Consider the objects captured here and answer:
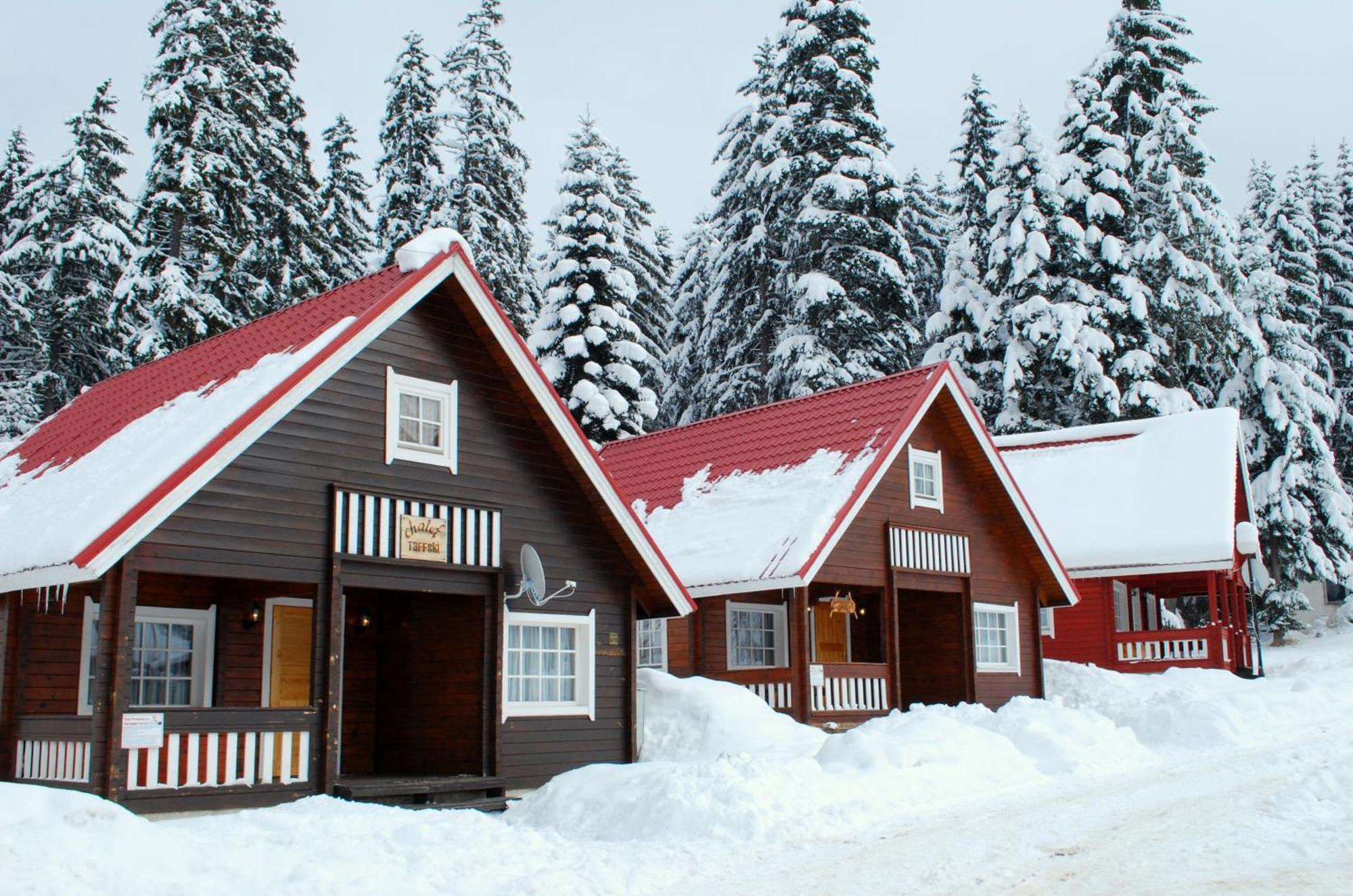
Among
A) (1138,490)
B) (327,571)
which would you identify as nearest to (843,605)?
(327,571)

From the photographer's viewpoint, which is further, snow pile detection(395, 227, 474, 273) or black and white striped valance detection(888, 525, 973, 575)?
black and white striped valance detection(888, 525, 973, 575)

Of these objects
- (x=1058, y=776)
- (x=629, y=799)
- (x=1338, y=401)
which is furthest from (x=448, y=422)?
(x=1338, y=401)

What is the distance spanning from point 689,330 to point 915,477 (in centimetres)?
2384

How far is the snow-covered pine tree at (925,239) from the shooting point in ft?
164

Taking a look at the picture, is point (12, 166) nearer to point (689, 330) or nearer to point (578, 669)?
point (689, 330)

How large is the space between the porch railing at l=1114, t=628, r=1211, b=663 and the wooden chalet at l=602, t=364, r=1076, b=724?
4.53 m

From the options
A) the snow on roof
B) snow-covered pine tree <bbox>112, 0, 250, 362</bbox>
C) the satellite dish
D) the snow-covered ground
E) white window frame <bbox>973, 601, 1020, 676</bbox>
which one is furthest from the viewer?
snow-covered pine tree <bbox>112, 0, 250, 362</bbox>

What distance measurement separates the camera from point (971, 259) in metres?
44.2

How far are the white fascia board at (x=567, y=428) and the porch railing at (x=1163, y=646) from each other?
52.1 ft

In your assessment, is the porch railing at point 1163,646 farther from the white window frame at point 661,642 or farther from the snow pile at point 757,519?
the white window frame at point 661,642

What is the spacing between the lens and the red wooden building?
2859 cm

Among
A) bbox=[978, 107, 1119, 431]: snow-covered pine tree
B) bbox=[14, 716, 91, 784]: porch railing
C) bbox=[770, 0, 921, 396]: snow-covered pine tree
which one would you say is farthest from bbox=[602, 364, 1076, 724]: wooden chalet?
bbox=[978, 107, 1119, 431]: snow-covered pine tree

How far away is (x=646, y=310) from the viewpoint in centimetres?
4634

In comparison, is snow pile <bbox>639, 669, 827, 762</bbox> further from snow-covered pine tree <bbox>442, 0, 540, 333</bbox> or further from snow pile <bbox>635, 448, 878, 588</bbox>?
snow-covered pine tree <bbox>442, 0, 540, 333</bbox>
